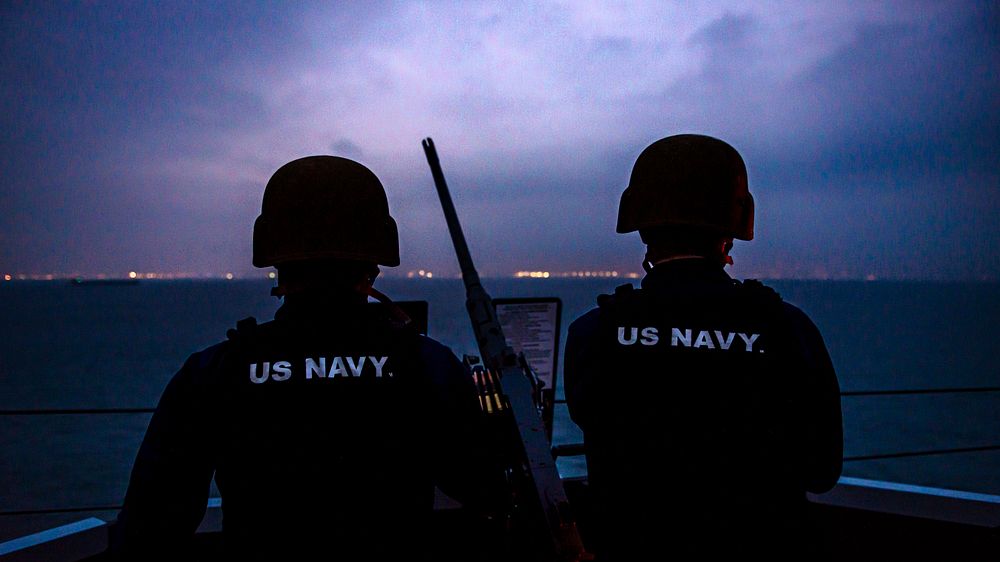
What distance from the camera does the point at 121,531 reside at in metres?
1.50

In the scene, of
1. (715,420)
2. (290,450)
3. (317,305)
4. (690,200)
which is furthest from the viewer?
(690,200)

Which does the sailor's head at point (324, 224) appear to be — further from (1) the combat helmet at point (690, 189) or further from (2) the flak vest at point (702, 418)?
(1) the combat helmet at point (690, 189)

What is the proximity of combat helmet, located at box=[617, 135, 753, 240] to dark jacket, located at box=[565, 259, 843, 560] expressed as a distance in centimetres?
27

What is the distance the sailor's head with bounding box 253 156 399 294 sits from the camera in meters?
1.74

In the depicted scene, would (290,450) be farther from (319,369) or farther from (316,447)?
(319,369)

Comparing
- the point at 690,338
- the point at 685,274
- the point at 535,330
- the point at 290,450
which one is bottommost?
the point at 290,450

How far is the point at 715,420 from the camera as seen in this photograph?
1823mm

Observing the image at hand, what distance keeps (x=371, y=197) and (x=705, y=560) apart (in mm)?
1479

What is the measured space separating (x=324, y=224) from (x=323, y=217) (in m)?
0.02

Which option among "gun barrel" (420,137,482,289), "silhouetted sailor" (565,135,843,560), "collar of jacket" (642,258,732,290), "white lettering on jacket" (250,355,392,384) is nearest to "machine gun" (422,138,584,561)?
"silhouetted sailor" (565,135,843,560)

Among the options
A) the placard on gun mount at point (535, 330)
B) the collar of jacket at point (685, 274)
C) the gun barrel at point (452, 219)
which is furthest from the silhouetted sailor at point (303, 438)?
the placard on gun mount at point (535, 330)

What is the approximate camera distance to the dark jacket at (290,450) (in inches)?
60.6

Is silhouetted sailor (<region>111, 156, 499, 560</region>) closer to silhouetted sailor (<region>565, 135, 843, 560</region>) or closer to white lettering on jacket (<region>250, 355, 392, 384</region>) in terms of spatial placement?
white lettering on jacket (<region>250, 355, 392, 384</region>)

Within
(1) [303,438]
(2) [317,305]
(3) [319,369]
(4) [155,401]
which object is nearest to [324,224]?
(2) [317,305]
